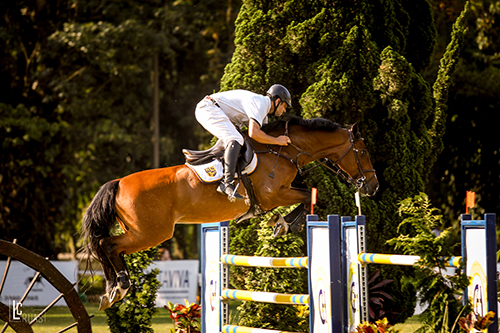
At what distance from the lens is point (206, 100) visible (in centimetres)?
529

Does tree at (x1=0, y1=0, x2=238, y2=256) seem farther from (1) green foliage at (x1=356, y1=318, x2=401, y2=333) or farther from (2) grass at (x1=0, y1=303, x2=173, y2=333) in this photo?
(1) green foliage at (x1=356, y1=318, x2=401, y2=333)

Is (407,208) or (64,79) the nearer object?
(407,208)

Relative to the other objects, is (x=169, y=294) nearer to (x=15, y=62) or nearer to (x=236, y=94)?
(x=236, y=94)

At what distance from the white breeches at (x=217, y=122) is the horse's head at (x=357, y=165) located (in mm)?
1105

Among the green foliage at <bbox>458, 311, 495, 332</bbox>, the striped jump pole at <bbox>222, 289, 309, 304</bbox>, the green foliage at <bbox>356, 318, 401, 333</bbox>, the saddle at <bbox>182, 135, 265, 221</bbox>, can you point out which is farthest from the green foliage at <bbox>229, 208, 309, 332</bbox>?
the green foliage at <bbox>458, 311, 495, 332</bbox>

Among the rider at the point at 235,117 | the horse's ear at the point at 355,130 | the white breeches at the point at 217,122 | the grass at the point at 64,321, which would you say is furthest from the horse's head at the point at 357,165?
the grass at the point at 64,321

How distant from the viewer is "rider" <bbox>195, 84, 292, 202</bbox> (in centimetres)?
500

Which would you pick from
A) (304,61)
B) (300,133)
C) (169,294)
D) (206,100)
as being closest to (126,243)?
(206,100)

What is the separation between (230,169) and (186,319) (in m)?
2.00

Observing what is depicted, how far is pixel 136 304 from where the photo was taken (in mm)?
6453

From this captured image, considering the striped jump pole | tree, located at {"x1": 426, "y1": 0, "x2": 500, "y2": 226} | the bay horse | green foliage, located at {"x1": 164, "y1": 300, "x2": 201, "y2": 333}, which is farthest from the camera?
tree, located at {"x1": 426, "y1": 0, "x2": 500, "y2": 226}

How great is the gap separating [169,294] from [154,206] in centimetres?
647

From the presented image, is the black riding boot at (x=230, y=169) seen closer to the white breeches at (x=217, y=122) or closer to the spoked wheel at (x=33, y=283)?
the white breeches at (x=217, y=122)

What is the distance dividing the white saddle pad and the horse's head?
94 centimetres
